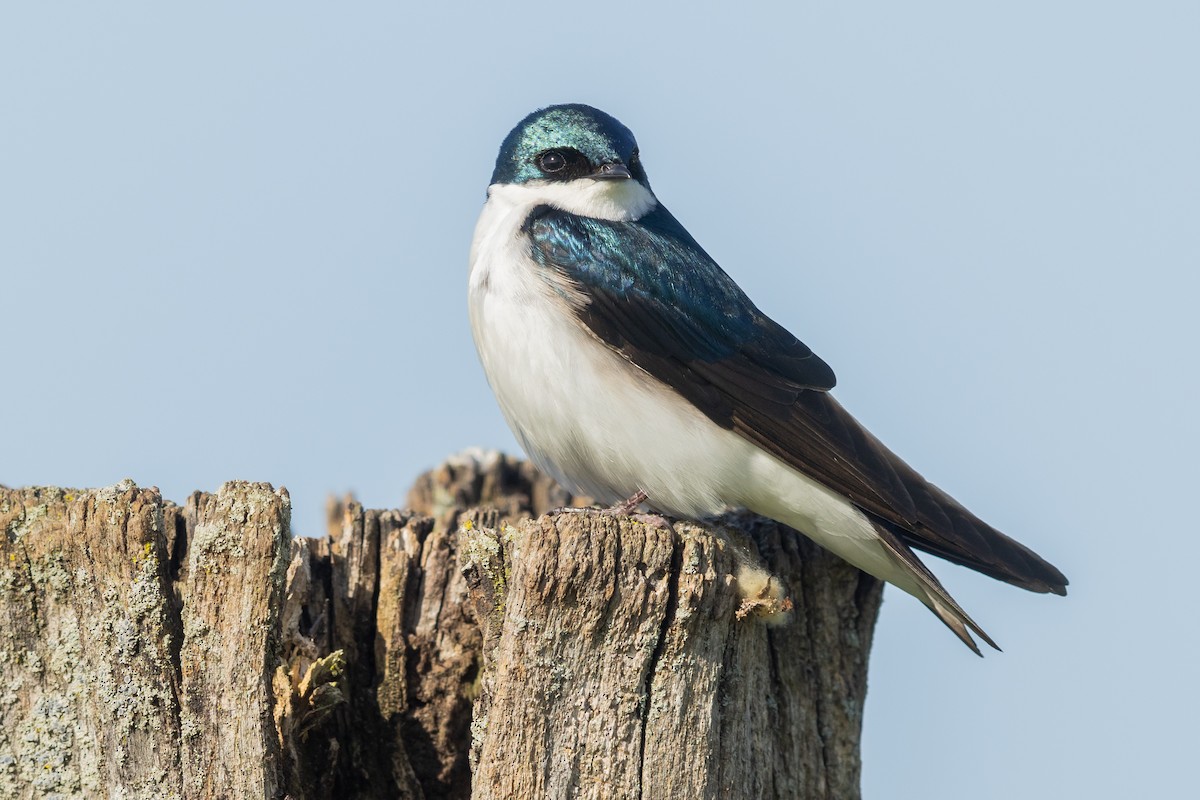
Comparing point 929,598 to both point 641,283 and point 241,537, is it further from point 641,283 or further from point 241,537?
point 241,537

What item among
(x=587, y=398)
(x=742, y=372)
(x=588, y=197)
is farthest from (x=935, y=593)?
(x=588, y=197)

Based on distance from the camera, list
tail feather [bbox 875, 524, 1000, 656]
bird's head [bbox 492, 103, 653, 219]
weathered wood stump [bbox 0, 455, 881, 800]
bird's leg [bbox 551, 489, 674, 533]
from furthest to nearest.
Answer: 1. bird's head [bbox 492, 103, 653, 219]
2. tail feather [bbox 875, 524, 1000, 656]
3. bird's leg [bbox 551, 489, 674, 533]
4. weathered wood stump [bbox 0, 455, 881, 800]

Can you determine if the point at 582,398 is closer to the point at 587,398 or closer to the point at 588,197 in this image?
the point at 587,398

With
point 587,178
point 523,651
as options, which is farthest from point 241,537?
point 587,178

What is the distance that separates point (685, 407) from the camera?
13.9ft

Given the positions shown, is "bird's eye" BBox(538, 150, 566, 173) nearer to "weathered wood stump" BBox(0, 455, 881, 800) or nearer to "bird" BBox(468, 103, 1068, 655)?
"bird" BBox(468, 103, 1068, 655)

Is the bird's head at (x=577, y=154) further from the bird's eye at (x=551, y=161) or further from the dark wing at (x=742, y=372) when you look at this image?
the dark wing at (x=742, y=372)

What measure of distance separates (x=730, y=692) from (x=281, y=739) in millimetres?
1134

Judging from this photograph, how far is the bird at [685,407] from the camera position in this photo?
13.7ft

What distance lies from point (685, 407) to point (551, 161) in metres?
1.06

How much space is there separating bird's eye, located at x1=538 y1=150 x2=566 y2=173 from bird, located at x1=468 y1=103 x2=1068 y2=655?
0.30m

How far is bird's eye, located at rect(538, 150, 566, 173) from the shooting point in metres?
4.68

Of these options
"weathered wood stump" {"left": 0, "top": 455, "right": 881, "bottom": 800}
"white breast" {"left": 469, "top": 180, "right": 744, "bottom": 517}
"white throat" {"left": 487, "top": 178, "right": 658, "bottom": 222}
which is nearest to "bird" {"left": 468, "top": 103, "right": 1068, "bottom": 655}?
"white breast" {"left": 469, "top": 180, "right": 744, "bottom": 517}

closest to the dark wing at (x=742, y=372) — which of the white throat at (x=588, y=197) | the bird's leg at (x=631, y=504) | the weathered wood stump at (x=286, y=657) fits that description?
the white throat at (x=588, y=197)
